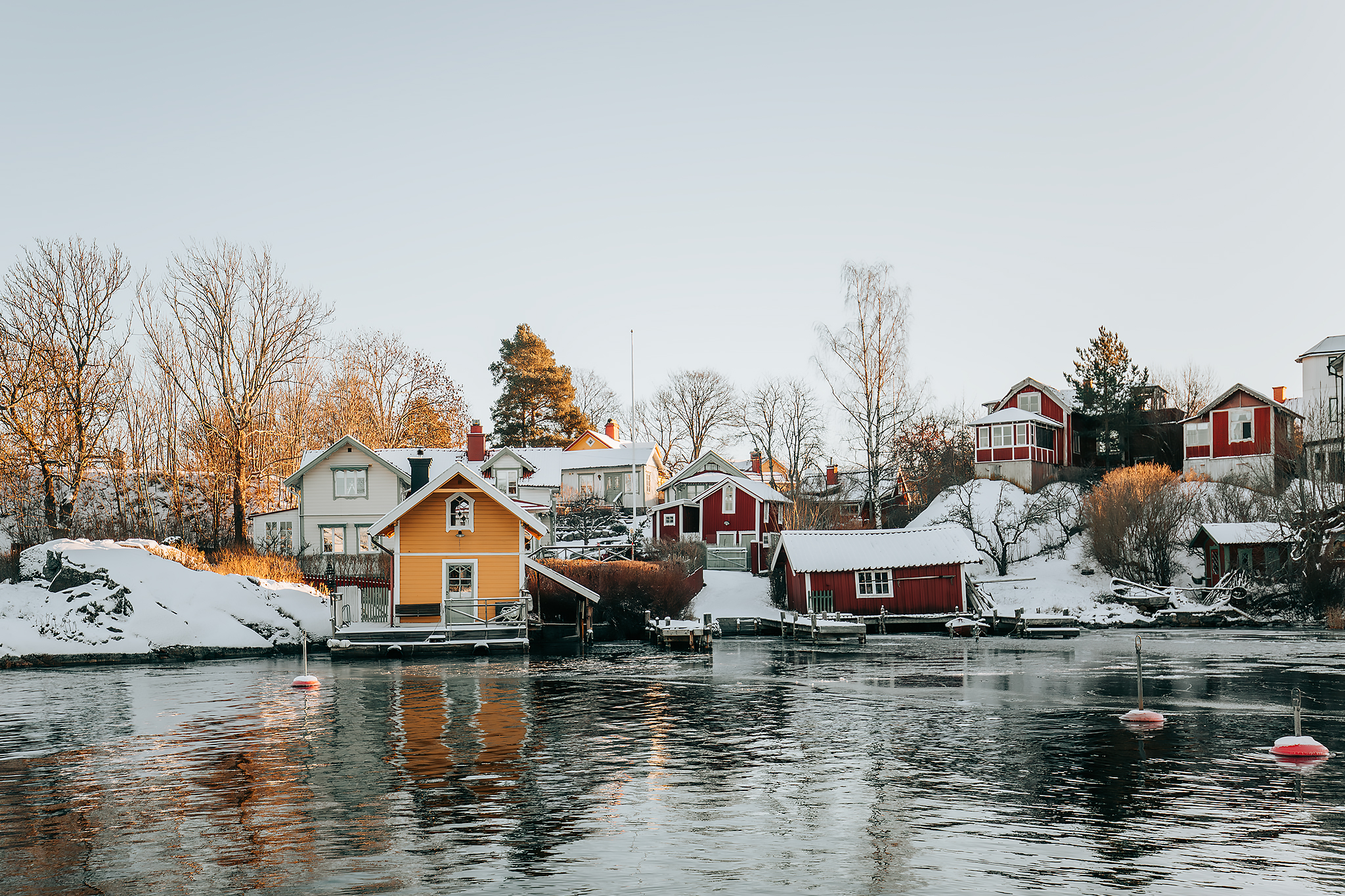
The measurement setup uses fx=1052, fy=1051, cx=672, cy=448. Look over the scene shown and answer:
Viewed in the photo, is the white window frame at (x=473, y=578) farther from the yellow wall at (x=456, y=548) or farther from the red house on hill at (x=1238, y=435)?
the red house on hill at (x=1238, y=435)

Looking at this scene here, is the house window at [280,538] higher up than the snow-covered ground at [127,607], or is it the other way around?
the house window at [280,538]

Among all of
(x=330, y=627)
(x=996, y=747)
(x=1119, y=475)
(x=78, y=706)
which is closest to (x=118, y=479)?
(x=330, y=627)

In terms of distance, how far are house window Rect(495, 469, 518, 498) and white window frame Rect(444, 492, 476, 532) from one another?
1235 inches

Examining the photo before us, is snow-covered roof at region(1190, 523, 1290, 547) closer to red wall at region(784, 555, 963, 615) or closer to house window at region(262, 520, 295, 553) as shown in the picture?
red wall at region(784, 555, 963, 615)

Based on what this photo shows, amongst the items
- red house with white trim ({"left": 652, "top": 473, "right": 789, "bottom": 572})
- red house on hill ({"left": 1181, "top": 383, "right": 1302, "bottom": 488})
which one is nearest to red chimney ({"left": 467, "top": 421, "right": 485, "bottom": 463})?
red house with white trim ({"left": 652, "top": 473, "right": 789, "bottom": 572})

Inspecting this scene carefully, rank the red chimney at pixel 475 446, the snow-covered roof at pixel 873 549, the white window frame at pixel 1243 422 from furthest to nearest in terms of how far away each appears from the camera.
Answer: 1. the white window frame at pixel 1243 422
2. the red chimney at pixel 475 446
3. the snow-covered roof at pixel 873 549

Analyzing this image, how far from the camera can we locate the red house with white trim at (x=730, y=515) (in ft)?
234

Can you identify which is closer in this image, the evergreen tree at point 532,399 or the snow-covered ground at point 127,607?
the snow-covered ground at point 127,607

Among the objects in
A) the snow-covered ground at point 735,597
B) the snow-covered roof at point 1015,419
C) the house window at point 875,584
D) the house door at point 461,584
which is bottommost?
the snow-covered ground at point 735,597

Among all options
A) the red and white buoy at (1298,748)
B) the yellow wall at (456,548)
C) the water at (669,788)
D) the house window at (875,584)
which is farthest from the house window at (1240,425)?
the red and white buoy at (1298,748)

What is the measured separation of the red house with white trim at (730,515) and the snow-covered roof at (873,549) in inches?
563

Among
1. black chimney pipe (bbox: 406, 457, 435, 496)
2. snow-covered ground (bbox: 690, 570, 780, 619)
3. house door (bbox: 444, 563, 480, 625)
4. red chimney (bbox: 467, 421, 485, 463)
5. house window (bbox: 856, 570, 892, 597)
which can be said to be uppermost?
→ red chimney (bbox: 467, 421, 485, 463)

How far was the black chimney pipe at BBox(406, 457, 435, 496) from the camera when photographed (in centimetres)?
4443

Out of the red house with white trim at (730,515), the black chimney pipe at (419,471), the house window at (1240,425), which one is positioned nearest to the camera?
the black chimney pipe at (419,471)
